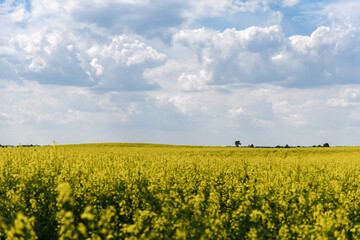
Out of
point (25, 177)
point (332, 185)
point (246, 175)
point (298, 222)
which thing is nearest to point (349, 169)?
point (246, 175)

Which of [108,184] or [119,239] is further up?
[108,184]

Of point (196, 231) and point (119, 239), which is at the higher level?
point (196, 231)

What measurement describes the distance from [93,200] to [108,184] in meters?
1.76

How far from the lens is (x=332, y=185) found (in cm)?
1253

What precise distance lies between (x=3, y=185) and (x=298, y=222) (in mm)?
10712

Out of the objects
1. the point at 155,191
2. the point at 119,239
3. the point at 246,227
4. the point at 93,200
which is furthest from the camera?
the point at 155,191

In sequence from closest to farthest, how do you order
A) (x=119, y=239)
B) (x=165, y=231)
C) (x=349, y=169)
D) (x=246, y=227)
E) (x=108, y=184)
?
(x=165, y=231), (x=119, y=239), (x=246, y=227), (x=108, y=184), (x=349, y=169)

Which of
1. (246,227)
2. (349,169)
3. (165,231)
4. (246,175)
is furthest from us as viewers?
(349,169)

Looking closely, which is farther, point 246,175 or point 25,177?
point 246,175

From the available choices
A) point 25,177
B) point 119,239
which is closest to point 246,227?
point 119,239

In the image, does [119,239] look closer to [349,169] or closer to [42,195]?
[42,195]

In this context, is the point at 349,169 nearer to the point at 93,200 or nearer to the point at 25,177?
the point at 93,200

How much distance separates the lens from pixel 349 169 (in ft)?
68.9

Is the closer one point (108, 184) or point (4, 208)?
point (4, 208)
